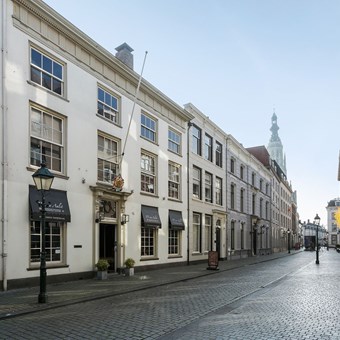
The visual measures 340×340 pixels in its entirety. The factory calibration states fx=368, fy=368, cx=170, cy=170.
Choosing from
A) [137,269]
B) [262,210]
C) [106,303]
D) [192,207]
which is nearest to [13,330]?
[106,303]

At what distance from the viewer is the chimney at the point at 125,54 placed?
20.6m

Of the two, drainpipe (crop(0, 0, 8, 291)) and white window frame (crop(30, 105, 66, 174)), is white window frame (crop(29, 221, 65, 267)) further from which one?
white window frame (crop(30, 105, 66, 174))

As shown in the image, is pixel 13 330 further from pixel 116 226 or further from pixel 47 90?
pixel 116 226

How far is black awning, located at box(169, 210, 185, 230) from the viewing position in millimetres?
22852

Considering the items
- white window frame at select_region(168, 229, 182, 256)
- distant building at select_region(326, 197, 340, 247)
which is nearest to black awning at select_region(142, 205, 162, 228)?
white window frame at select_region(168, 229, 182, 256)

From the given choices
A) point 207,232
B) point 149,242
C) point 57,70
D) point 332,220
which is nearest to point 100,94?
point 57,70

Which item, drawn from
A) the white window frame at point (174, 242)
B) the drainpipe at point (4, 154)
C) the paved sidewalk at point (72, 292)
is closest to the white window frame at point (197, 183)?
the white window frame at point (174, 242)

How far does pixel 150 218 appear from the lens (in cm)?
2053

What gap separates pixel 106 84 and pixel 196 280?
10.2 m

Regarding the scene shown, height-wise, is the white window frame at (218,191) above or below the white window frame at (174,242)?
above

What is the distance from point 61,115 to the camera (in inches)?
595

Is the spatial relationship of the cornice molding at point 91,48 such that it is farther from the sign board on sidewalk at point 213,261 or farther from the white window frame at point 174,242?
the sign board on sidewalk at point 213,261

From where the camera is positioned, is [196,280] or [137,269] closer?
[196,280]

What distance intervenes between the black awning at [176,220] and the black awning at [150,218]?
5.15 feet
